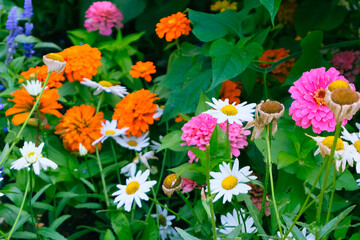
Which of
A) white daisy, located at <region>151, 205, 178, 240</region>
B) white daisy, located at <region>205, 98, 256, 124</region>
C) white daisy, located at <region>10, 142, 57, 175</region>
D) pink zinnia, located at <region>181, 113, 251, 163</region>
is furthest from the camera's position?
white daisy, located at <region>151, 205, 178, 240</region>

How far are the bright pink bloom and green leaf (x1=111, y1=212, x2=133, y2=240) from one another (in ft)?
2.64

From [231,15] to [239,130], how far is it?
392 mm

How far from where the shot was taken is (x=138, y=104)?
125 cm

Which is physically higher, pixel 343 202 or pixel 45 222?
pixel 343 202

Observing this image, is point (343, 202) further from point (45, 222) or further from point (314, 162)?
point (45, 222)

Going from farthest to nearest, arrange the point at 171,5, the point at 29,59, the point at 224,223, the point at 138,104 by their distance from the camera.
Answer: the point at 171,5 → the point at 29,59 → the point at 138,104 → the point at 224,223

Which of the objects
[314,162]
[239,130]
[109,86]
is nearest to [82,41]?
[109,86]

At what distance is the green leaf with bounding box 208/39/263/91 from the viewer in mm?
1053

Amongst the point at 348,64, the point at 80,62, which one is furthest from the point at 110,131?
the point at 348,64

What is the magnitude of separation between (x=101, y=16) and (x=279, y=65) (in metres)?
0.68

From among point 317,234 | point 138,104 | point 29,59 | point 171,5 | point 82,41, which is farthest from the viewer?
point 171,5

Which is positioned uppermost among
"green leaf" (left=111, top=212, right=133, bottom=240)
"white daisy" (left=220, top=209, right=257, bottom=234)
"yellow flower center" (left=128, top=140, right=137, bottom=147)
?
"white daisy" (left=220, top=209, right=257, bottom=234)

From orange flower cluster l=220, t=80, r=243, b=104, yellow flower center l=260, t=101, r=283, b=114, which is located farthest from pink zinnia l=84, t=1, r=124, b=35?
yellow flower center l=260, t=101, r=283, b=114

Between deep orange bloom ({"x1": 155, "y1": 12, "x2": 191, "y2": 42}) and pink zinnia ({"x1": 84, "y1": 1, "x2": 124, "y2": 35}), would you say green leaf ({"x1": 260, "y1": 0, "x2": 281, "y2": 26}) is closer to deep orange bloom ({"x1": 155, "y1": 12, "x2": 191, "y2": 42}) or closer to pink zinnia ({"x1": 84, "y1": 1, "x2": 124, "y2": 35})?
deep orange bloom ({"x1": 155, "y1": 12, "x2": 191, "y2": 42})
